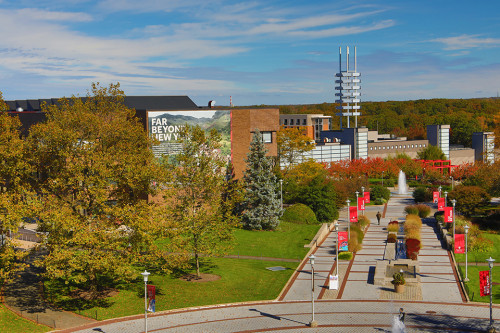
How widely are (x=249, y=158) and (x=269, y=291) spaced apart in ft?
81.8

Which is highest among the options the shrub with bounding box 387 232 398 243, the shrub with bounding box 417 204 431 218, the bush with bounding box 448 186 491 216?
the bush with bounding box 448 186 491 216

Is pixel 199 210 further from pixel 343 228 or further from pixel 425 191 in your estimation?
pixel 425 191

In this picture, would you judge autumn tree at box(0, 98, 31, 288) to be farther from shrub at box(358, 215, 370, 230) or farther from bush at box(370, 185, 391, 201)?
bush at box(370, 185, 391, 201)

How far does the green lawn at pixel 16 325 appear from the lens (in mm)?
30734

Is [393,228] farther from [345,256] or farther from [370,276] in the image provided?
[370,276]

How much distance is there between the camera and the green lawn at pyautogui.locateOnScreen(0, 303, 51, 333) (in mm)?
30734

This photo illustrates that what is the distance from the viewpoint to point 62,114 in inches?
1382

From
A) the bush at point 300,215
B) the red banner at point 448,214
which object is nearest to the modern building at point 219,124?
the bush at point 300,215

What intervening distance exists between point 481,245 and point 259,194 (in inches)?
845

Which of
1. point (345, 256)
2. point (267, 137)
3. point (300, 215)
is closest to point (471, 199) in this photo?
point (300, 215)

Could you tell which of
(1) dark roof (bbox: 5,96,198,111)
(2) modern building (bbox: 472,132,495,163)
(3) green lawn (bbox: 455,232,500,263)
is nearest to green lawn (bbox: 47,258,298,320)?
(3) green lawn (bbox: 455,232,500,263)

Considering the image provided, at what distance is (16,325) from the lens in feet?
103

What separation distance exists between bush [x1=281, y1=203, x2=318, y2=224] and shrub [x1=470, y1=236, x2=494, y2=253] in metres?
18.1

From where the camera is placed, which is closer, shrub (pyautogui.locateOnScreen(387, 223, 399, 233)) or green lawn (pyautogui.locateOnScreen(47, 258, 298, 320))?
green lawn (pyautogui.locateOnScreen(47, 258, 298, 320))
